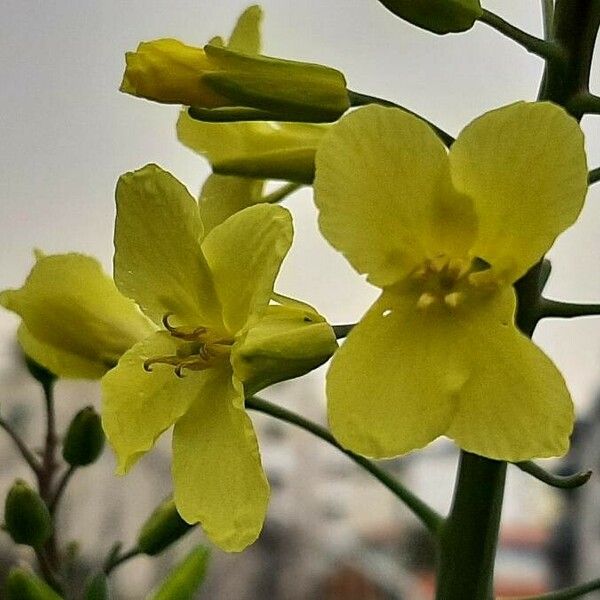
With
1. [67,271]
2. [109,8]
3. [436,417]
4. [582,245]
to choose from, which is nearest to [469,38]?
[582,245]

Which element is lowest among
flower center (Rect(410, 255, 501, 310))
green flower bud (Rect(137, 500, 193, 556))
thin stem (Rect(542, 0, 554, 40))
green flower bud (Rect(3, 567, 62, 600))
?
green flower bud (Rect(3, 567, 62, 600))

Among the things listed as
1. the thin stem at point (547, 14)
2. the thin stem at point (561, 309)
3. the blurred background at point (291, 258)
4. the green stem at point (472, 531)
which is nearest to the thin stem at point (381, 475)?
the green stem at point (472, 531)

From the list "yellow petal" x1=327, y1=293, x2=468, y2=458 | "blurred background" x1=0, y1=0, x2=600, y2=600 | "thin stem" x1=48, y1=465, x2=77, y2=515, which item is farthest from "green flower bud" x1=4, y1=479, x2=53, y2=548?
"blurred background" x1=0, y1=0, x2=600, y2=600

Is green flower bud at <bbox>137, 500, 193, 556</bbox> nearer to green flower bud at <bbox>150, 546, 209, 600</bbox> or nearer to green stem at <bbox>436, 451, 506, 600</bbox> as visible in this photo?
green flower bud at <bbox>150, 546, 209, 600</bbox>

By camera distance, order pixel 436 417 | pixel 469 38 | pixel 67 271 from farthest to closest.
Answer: pixel 469 38, pixel 67 271, pixel 436 417

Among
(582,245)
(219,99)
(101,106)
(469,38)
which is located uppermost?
(469,38)

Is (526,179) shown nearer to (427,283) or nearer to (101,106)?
(427,283)
